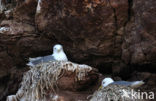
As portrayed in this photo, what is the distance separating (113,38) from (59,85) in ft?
3.54

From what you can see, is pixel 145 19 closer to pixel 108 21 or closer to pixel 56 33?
pixel 108 21

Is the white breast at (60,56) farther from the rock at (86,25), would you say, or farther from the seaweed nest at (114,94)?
the seaweed nest at (114,94)

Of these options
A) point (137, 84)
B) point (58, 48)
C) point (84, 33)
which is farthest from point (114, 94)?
point (58, 48)

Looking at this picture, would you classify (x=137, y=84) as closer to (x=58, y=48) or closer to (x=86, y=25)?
(x=86, y=25)

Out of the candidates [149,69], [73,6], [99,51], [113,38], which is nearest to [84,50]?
[99,51]

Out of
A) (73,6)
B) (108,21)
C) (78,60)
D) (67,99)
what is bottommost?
(67,99)

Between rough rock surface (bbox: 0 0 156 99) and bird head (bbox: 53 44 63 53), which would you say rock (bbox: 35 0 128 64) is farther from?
bird head (bbox: 53 44 63 53)

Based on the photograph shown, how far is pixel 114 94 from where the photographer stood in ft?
9.05

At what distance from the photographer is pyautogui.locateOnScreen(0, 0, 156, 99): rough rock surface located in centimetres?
303

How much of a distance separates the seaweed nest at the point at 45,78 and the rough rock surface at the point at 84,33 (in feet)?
1.84

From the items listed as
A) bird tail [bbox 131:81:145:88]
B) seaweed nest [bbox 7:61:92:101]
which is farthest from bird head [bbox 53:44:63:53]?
bird tail [bbox 131:81:145:88]

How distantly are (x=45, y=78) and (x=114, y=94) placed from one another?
0.97 meters

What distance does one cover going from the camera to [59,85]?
311 centimetres

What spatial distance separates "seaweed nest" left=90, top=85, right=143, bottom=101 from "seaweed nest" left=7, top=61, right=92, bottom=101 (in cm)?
42
